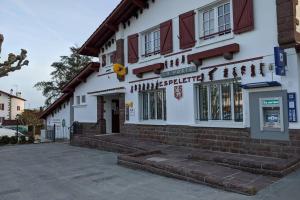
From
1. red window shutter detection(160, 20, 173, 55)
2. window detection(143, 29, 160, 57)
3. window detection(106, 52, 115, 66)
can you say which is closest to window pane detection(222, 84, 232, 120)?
red window shutter detection(160, 20, 173, 55)

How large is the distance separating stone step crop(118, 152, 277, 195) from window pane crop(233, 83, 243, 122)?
207 centimetres

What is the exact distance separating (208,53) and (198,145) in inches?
130

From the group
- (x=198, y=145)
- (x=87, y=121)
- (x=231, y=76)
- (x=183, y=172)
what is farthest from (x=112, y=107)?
(x=183, y=172)

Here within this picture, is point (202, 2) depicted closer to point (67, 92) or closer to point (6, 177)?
point (6, 177)

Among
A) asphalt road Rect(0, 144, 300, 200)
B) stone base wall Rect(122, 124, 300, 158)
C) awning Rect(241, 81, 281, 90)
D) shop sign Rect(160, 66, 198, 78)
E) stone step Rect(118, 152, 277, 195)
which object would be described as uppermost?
shop sign Rect(160, 66, 198, 78)

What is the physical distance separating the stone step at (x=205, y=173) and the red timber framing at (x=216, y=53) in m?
3.60

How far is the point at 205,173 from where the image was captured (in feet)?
24.1

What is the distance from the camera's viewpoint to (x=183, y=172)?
7727mm

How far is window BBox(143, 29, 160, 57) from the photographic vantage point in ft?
43.8

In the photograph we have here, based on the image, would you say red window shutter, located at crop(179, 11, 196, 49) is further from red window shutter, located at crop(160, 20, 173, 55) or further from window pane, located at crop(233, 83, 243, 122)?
window pane, located at crop(233, 83, 243, 122)

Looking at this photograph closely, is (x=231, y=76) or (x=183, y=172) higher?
(x=231, y=76)

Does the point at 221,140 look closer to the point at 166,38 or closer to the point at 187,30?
the point at 187,30

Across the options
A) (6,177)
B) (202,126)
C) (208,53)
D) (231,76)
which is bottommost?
(6,177)

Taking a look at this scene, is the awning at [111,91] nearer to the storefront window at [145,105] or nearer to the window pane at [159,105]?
the storefront window at [145,105]
